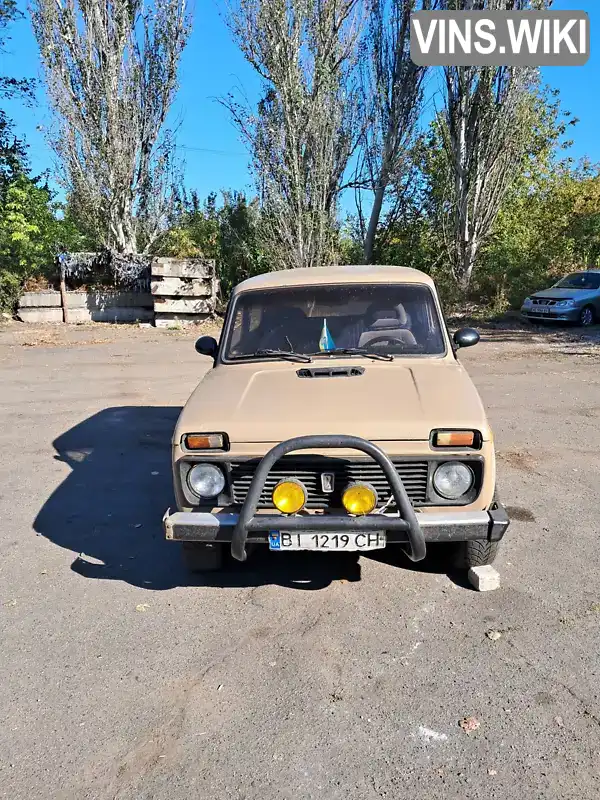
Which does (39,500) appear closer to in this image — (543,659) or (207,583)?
(207,583)

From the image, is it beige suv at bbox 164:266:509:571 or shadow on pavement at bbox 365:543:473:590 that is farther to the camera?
shadow on pavement at bbox 365:543:473:590

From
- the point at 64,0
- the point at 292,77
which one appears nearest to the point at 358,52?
the point at 292,77

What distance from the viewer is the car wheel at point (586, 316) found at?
55.9ft

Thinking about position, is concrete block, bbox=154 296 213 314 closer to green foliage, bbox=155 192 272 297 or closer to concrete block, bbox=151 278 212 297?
concrete block, bbox=151 278 212 297

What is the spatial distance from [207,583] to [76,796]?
63.3 inches

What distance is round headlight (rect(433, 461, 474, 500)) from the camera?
129 inches

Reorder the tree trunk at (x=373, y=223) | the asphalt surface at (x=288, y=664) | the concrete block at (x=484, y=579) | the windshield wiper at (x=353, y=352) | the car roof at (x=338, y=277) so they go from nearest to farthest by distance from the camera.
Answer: the asphalt surface at (x=288, y=664) < the concrete block at (x=484, y=579) < the windshield wiper at (x=353, y=352) < the car roof at (x=338, y=277) < the tree trunk at (x=373, y=223)

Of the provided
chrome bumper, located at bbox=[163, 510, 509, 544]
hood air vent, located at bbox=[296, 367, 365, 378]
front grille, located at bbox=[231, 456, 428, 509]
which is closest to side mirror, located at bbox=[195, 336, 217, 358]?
hood air vent, located at bbox=[296, 367, 365, 378]

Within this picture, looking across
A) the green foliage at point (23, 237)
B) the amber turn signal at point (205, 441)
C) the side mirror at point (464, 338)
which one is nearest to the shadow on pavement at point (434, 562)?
the amber turn signal at point (205, 441)

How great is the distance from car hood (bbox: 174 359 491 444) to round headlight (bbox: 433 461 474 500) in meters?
0.21

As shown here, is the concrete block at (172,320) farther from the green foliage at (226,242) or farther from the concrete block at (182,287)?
the green foliage at (226,242)

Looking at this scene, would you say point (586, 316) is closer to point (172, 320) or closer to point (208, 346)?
point (172, 320)

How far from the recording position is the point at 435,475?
328 cm

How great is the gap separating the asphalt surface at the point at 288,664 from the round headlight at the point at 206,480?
719mm
